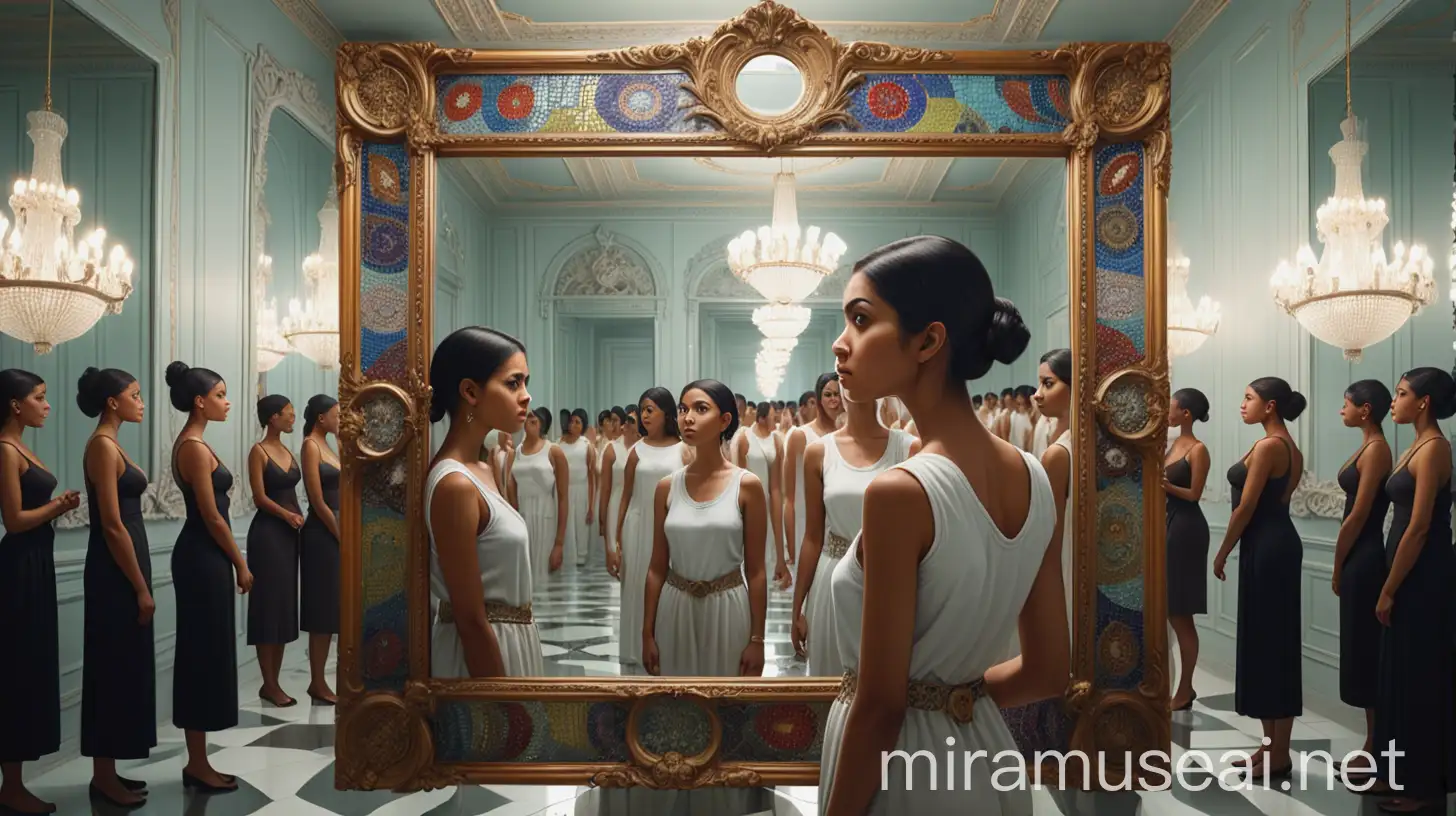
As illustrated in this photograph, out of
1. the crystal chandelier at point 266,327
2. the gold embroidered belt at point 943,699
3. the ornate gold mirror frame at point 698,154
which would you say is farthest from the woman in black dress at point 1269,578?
the crystal chandelier at point 266,327

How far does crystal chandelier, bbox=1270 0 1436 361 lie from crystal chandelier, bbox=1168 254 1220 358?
65cm

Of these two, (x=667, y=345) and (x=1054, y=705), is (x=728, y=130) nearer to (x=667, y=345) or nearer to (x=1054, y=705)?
(x=667, y=345)

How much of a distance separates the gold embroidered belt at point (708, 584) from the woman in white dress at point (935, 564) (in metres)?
1.25

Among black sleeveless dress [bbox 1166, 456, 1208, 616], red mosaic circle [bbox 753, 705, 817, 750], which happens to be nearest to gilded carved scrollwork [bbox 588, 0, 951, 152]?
red mosaic circle [bbox 753, 705, 817, 750]

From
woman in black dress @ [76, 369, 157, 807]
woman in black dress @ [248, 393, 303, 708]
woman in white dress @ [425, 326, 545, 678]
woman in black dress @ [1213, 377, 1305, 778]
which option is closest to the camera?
woman in white dress @ [425, 326, 545, 678]

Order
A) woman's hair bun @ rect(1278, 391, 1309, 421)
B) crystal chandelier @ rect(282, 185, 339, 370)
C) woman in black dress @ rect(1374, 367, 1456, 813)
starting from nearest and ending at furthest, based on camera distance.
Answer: woman in black dress @ rect(1374, 367, 1456, 813), woman's hair bun @ rect(1278, 391, 1309, 421), crystal chandelier @ rect(282, 185, 339, 370)

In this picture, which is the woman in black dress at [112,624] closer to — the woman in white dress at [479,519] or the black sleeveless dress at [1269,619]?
the woman in white dress at [479,519]

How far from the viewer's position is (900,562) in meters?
1.63

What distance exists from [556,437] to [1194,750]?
3402 mm

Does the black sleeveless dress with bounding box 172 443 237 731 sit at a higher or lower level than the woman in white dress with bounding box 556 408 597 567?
lower

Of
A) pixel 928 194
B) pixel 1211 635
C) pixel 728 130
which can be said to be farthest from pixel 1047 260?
pixel 1211 635

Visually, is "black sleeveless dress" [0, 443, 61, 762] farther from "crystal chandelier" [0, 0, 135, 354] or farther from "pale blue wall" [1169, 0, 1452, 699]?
"pale blue wall" [1169, 0, 1452, 699]

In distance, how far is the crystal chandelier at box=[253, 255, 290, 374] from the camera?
592 cm

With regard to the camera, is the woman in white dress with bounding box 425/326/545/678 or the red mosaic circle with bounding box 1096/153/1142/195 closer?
the woman in white dress with bounding box 425/326/545/678
